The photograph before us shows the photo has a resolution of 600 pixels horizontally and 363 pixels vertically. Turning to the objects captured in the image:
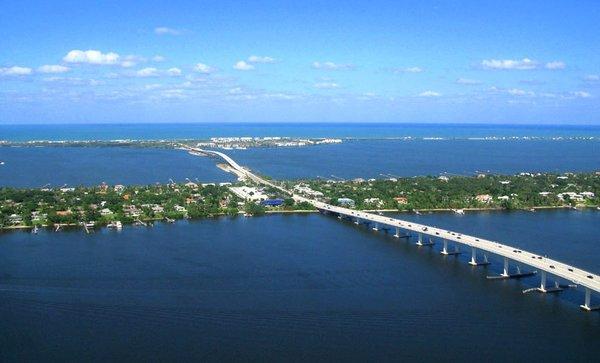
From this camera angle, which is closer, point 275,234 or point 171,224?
point 275,234

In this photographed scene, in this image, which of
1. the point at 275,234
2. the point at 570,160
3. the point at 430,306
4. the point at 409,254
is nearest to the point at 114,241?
the point at 275,234

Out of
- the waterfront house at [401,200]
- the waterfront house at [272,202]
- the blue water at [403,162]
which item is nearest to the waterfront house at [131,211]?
the waterfront house at [272,202]

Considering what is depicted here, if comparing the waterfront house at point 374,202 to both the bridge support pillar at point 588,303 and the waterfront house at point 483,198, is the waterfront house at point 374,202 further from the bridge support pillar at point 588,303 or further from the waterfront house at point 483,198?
the bridge support pillar at point 588,303

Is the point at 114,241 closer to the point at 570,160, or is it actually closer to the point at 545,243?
the point at 545,243

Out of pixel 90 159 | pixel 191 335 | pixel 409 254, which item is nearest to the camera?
pixel 191 335

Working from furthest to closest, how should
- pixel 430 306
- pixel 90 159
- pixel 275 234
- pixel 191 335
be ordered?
pixel 90 159 → pixel 275 234 → pixel 430 306 → pixel 191 335

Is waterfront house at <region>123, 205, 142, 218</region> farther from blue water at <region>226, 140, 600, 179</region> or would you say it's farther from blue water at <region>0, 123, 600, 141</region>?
blue water at <region>0, 123, 600, 141</region>

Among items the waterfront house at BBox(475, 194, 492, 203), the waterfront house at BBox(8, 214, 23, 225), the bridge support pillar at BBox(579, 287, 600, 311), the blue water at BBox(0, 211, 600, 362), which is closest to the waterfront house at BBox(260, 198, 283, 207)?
the blue water at BBox(0, 211, 600, 362)
